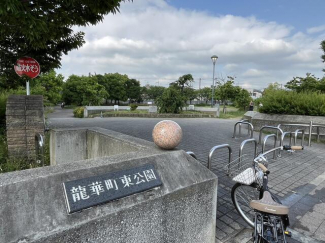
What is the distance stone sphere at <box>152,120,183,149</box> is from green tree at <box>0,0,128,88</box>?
7.44 feet

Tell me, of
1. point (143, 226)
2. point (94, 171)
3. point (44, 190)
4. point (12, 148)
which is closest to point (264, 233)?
point (143, 226)

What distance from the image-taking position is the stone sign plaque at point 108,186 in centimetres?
150

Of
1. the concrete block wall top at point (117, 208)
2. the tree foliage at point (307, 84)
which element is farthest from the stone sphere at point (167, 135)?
the tree foliage at point (307, 84)

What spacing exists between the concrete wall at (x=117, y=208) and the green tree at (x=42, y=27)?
2.20 m

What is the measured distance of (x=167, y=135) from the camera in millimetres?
2324

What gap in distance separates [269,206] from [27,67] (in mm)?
6261

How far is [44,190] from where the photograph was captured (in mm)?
1444

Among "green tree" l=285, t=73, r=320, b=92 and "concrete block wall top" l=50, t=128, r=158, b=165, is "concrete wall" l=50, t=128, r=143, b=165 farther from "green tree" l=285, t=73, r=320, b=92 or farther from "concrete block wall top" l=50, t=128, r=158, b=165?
"green tree" l=285, t=73, r=320, b=92

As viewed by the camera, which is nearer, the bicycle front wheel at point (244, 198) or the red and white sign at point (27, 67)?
the bicycle front wheel at point (244, 198)

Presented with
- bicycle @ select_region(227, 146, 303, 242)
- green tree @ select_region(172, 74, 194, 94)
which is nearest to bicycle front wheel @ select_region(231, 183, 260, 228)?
bicycle @ select_region(227, 146, 303, 242)

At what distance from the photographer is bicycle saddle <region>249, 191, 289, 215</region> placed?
6.46ft

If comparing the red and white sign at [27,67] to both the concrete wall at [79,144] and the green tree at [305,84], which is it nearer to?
the concrete wall at [79,144]

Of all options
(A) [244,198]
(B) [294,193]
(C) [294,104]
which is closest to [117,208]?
(A) [244,198]

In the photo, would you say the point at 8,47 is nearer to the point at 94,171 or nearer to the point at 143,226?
the point at 94,171
